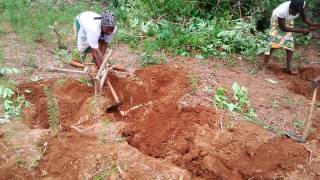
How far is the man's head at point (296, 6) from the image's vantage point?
515 centimetres

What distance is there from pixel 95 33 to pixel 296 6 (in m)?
2.68

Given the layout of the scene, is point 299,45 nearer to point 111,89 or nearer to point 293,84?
point 293,84

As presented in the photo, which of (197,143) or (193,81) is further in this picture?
(193,81)

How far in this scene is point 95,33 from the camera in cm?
444

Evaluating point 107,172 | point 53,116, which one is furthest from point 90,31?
point 107,172

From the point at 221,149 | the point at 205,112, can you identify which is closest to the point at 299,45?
the point at 205,112

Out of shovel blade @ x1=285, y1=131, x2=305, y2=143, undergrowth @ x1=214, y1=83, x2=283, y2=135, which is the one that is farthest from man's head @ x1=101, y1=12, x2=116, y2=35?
shovel blade @ x1=285, y1=131, x2=305, y2=143

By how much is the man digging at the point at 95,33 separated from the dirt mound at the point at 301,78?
261 cm

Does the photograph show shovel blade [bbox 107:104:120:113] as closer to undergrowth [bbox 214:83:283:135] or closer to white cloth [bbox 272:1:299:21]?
undergrowth [bbox 214:83:283:135]

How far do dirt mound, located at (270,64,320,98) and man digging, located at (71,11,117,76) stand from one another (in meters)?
2.61

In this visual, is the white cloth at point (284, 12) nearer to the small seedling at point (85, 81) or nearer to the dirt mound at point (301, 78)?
the dirt mound at point (301, 78)

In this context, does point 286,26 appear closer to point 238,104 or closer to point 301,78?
point 301,78

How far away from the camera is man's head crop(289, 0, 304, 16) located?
5152mm

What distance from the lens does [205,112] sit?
4516 mm
